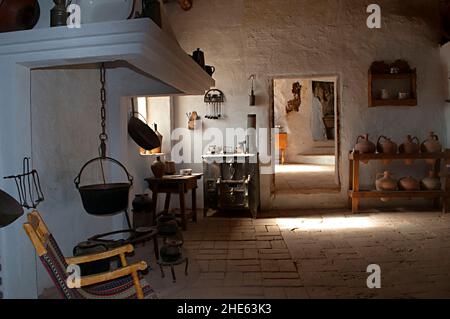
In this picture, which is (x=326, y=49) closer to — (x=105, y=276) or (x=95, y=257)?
(x=95, y=257)

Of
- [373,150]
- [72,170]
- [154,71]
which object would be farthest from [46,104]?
[373,150]

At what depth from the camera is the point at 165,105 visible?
5.88 m

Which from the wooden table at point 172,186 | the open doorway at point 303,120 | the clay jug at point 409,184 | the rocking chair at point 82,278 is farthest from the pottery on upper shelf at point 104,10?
the open doorway at point 303,120

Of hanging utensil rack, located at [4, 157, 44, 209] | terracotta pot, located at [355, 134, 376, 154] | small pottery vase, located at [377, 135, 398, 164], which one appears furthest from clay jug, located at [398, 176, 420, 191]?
hanging utensil rack, located at [4, 157, 44, 209]

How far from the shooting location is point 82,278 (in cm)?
185

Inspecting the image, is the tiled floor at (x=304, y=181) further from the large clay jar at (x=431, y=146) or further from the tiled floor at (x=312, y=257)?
the large clay jar at (x=431, y=146)

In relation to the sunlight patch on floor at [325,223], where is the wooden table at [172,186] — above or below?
above

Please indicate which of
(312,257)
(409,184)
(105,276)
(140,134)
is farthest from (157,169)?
(409,184)

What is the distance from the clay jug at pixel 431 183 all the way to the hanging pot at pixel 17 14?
5.31 meters

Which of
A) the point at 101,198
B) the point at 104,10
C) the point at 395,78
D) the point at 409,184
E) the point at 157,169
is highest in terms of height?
the point at 395,78

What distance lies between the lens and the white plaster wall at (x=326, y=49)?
583 cm

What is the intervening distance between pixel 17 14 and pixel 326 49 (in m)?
4.64

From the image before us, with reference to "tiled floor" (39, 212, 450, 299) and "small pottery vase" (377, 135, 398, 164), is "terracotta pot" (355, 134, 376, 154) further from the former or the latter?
"tiled floor" (39, 212, 450, 299)

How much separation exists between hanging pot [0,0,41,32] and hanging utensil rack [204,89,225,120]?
3.72 meters
